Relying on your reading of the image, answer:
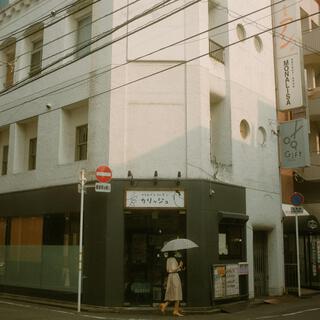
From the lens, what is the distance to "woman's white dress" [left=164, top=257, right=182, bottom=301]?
14273 millimetres

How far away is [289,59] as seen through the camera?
20031 millimetres

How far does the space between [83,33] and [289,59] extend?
26.4 feet

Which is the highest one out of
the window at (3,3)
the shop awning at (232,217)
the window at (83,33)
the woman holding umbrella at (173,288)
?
the window at (3,3)

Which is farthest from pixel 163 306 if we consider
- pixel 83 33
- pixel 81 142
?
pixel 83 33

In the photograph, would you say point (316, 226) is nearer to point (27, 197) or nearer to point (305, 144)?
point (305, 144)

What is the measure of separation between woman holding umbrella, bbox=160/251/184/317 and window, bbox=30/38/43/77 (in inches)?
398

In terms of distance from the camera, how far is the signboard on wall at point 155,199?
612 inches

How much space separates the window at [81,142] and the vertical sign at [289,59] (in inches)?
311

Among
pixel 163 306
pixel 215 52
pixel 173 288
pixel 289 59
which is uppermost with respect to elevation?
pixel 289 59

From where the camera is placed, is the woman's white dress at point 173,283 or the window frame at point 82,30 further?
the window frame at point 82,30

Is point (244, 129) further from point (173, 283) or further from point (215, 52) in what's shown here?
point (173, 283)

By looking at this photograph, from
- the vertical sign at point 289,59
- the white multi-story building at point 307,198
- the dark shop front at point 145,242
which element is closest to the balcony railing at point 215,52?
the vertical sign at point 289,59

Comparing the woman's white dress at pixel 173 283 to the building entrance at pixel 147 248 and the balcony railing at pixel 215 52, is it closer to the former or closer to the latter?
the building entrance at pixel 147 248

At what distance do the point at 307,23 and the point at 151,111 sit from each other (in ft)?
37.4
